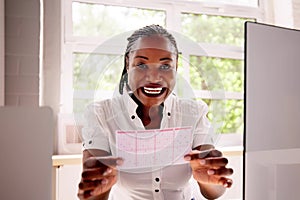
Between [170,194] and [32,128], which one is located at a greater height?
[32,128]

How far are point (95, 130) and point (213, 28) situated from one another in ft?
5.47

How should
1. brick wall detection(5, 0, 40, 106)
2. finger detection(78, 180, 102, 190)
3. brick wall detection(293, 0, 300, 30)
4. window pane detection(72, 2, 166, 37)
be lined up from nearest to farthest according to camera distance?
finger detection(78, 180, 102, 190) < brick wall detection(5, 0, 40, 106) < window pane detection(72, 2, 166, 37) < brick wall detection(293, 0, 300, 30)

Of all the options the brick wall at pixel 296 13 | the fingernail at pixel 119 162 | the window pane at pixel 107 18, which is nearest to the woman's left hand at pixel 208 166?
the fingernail at pixel 119 162

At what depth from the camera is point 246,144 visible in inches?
50.8

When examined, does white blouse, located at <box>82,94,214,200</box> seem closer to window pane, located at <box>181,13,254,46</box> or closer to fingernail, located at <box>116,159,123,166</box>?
fingernail, located at <box>116,159,123,166</box>

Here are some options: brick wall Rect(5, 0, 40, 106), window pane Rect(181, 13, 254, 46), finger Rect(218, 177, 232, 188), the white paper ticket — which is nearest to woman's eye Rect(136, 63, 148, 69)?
the white paper ticket

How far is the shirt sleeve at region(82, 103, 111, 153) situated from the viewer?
1193 mm

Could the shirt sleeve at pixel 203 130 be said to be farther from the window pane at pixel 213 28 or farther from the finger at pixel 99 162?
the window pane at pixel 213 28

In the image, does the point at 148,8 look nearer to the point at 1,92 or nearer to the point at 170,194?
the point at 1,92

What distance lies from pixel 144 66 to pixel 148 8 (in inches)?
49.9

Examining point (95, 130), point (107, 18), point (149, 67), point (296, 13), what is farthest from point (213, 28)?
point (95, 130)

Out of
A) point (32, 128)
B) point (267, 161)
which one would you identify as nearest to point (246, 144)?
point (267, 161)

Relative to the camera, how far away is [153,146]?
1.26 m

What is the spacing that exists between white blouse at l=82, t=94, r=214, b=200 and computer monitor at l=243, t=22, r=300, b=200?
205 mm
